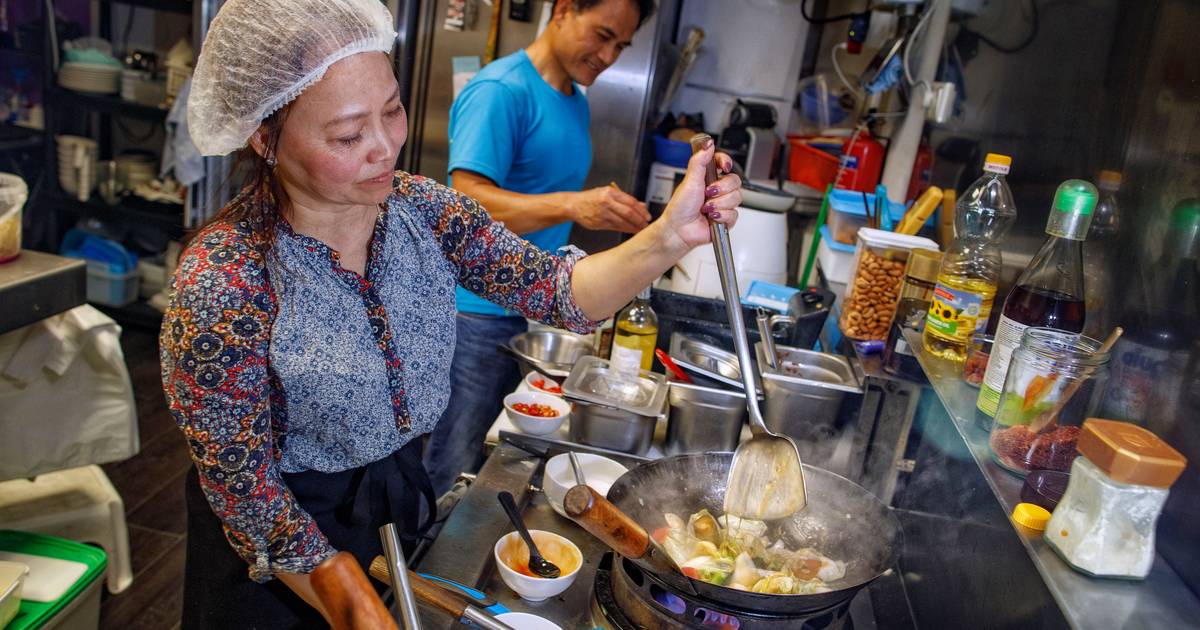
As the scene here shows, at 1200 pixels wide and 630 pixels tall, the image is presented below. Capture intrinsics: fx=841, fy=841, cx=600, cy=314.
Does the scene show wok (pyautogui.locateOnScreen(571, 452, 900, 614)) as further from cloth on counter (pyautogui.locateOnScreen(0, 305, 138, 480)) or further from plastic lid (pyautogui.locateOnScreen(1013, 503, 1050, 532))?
cloth on counter (pyautogui.locateOnScreen(0, 305, 138, 480))

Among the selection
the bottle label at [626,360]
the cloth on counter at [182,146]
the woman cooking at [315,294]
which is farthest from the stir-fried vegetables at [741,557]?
the cloth on counter at [182,146]

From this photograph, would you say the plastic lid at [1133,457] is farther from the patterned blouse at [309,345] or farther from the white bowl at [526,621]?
the patterned blouse at [309,345]

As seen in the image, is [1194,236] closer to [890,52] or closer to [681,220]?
[681,220]

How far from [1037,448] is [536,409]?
1.05 metres

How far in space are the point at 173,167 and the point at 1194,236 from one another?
481 cm

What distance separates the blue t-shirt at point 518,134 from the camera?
222cm

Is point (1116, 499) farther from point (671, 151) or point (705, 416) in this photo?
point (671, 151)

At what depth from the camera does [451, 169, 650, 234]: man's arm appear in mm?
1998

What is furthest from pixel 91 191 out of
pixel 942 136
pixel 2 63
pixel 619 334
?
pixel 942 136

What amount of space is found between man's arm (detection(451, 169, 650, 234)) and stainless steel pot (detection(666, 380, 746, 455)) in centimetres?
45

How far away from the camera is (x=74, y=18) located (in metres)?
4.80

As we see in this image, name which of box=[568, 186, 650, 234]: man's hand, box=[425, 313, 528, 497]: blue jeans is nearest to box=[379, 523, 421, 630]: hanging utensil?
box=[568, 186, 650, 234]: man's hand

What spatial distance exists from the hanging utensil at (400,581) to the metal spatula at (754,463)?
2.16 ft

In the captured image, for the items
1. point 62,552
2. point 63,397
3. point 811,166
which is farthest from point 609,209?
point 811,166
